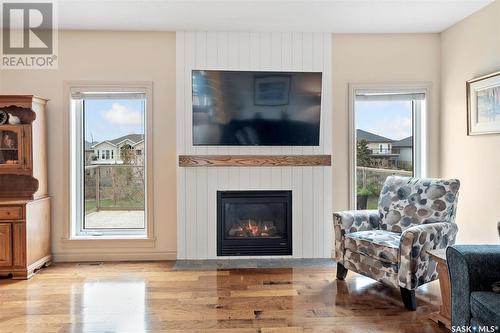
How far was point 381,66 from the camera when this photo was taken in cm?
427

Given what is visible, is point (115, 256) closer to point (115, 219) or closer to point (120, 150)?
point (115, 219)

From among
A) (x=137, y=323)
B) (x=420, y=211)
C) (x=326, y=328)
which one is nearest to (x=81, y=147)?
(x=137, y=323)

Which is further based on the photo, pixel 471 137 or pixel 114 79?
pixel 114 79

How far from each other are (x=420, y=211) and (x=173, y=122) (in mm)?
2676

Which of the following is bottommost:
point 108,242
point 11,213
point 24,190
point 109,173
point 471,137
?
point 108,242

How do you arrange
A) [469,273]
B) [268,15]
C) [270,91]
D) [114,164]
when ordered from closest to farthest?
1. [469,273]
2. [268,15]
3. [270,91]
4. [114,164]

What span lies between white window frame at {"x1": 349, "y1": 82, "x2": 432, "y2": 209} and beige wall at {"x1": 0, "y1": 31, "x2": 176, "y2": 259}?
2.02 metres

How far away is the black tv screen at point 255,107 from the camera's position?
4.05 m

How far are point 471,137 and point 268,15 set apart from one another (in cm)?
235

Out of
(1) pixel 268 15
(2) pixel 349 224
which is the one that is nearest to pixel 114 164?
(1) pixel 268 15

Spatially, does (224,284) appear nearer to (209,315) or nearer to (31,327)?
(209,315)

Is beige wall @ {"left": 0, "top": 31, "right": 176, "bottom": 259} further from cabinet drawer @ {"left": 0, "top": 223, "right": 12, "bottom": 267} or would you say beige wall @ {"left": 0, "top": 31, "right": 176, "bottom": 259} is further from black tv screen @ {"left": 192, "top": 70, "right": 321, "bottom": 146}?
cabinet drawer @ {"left": 0, "top": 223, "right": 12, "bottom": 267}

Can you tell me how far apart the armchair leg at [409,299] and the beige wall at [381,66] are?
1.71 m

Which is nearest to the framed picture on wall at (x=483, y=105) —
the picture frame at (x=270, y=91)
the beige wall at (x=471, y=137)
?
the beige wall at (x=471, y=137)
